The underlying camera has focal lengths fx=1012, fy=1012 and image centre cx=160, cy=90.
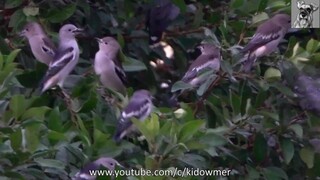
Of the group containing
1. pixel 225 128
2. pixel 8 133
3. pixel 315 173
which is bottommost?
pixel 315 173

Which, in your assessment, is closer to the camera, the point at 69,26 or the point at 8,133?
the point at 8,133

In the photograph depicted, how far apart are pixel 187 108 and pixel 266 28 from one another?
0.61 metres

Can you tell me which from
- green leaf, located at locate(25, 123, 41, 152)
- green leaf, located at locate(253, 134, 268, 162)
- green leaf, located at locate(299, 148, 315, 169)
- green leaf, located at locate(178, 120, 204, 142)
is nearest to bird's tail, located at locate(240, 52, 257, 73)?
green leaf, located at locate(253, 134, 268, 162)

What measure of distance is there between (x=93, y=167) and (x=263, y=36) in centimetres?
107

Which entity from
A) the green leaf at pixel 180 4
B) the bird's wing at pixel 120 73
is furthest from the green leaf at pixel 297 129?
the green leaf at pixel 180 4

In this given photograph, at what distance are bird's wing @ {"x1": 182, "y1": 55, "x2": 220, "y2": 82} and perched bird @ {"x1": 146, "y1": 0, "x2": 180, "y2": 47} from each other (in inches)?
12.5

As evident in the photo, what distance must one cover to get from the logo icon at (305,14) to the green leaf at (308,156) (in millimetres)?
785

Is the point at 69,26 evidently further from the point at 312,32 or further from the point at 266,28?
the point at 312,32

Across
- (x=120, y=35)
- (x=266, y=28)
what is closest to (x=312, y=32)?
(x=266, y=28)

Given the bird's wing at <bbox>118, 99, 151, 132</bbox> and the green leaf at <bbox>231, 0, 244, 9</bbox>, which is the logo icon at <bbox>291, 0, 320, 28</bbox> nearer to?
the green leaf at <bbox>231, 0, 244, 9</bbox>

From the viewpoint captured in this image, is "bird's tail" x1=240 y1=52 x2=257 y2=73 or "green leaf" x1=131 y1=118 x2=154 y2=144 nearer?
"green leaf" x1=131 y1=118 x2=154 y2=144

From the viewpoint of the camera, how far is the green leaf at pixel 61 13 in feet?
13.8

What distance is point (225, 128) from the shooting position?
146 inches

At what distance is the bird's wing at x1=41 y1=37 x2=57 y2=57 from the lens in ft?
13.8
